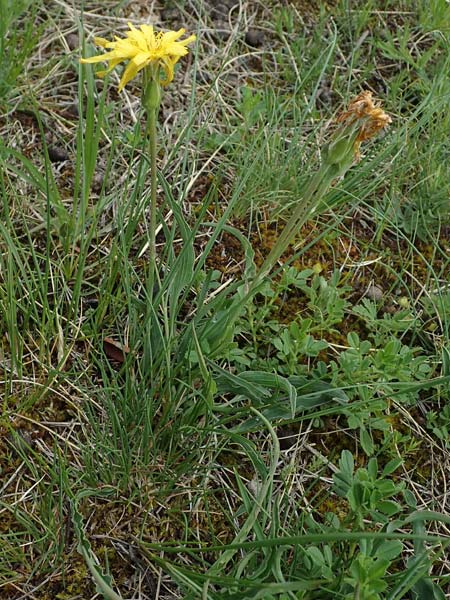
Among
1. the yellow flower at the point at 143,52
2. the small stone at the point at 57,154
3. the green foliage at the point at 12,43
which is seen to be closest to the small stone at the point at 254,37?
the green foliage at the point at 12,43

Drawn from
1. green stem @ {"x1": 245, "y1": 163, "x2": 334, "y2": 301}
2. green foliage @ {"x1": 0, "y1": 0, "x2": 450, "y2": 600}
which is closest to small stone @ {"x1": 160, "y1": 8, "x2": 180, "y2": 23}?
green foliage @ {"x1": 0, "y1": 0, "x2": 450, "y2": 600}

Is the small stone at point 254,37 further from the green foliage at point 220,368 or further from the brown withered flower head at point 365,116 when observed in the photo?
the brown withered flower head at point 365,116

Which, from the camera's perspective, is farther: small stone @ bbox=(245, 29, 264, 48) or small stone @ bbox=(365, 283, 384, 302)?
small stone @ bbox=(245, 29, 264, 48)

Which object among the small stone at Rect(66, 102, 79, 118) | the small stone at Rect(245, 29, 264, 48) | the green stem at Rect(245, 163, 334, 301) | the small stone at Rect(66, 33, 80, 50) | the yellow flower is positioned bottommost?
the small stone at Rect(66, 102, 79, 118)

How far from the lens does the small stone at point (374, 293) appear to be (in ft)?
6.57

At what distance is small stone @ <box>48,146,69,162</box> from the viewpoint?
210 cm

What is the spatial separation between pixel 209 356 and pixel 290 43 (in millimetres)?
1385

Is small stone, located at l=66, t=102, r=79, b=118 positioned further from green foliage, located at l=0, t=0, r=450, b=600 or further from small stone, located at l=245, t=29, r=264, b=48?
small stone, located at l=245, t=29, r=264, b=48

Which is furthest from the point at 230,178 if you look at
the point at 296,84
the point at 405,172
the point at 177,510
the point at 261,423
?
the point at 177,510

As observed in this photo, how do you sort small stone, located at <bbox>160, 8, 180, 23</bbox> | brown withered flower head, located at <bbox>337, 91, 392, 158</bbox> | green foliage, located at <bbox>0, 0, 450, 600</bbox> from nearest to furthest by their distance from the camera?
brown withered flower head, located at <bbox>337, 91, 392, 158</bbox>, green foliage, located at <bbox>0, 0, 450, 600</bbox>, small stone, located at <bbox>160, 8, 180, 23</bbox>

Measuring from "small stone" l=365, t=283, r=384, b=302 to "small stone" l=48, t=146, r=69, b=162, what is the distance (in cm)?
98

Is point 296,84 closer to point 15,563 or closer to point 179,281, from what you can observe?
point 179,281

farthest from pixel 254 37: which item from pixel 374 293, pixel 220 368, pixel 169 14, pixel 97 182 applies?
pixel 220 368

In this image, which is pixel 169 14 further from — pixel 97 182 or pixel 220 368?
pixel 220 368
